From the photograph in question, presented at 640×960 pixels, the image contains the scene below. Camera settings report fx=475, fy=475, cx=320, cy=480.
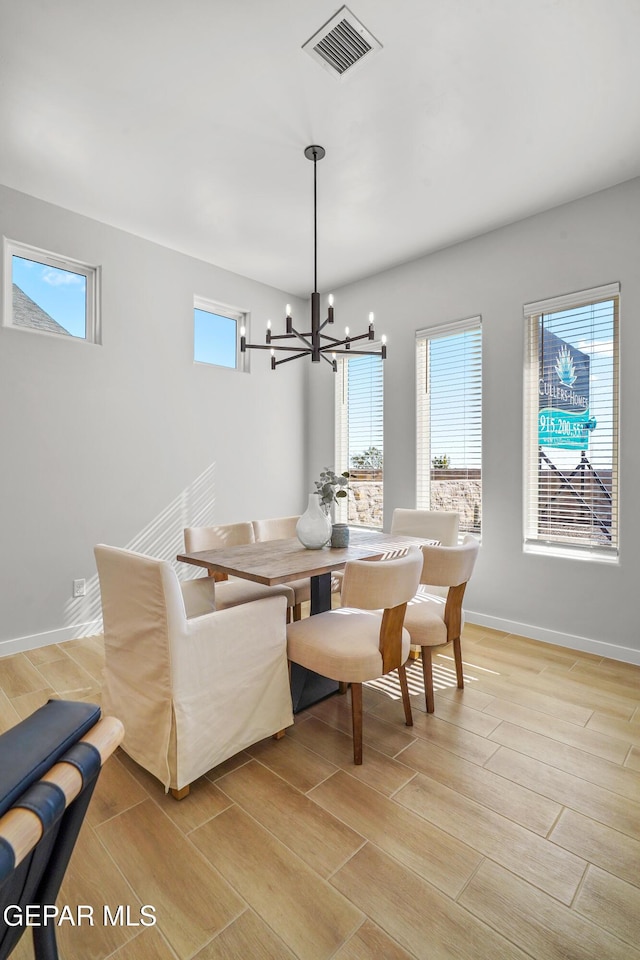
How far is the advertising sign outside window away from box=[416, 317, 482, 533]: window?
47cm

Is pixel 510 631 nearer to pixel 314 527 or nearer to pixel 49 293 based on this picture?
pixel 314 527

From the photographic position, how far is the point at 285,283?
15.3 ft

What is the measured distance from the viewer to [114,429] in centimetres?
357

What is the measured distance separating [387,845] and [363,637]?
74 cm

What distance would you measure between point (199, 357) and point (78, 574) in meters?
2.05

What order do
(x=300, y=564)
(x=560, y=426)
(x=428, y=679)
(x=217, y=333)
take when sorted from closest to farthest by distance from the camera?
1. (x=300, y=564)
2. (x=428, y=679)
3. (x=560, y=426)
4. (x=217, y=333)

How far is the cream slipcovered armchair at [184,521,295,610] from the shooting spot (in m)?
2.79

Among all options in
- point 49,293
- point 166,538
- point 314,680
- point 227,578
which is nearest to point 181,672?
point 314,680

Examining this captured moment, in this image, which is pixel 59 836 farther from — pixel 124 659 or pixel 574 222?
pixel 574 222

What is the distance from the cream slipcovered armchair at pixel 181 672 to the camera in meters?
1.72

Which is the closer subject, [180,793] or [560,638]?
[180,793]

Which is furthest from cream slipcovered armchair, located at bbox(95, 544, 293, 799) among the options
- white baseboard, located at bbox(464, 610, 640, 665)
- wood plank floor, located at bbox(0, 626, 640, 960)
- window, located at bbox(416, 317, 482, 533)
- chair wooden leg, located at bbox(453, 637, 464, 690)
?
window, located at bbox(416, 317, 482, 533)

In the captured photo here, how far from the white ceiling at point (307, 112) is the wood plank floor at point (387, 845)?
302cm

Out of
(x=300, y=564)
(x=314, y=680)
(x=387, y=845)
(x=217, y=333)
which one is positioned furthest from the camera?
(x=217, y=333)
